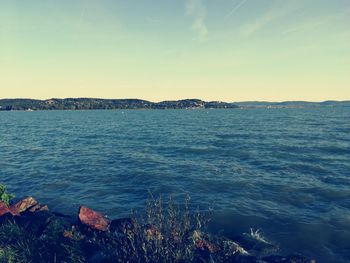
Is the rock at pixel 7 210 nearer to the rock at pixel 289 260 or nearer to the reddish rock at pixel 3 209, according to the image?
the reddish rock at pixel 3 209

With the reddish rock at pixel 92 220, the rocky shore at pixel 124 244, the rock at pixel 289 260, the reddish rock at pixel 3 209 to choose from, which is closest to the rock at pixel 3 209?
the reddish rock at pixel 3 209

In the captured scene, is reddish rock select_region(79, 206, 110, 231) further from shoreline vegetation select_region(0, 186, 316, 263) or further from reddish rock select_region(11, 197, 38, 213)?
reddish rock select_region(11, 197, 38, 213)

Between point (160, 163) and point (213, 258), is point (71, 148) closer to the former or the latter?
point (160, 163)

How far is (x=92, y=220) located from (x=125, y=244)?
381 cm

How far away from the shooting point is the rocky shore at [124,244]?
8.70m

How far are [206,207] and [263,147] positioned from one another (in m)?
21.8

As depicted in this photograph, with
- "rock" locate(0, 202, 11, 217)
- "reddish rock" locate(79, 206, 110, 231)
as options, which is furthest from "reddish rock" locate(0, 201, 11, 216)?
"reddish rock" locate(79, 206, 110, 231)

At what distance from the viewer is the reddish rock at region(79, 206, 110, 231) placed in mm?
11591

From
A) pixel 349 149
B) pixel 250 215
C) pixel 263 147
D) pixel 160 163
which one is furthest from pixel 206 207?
pixel 349 149

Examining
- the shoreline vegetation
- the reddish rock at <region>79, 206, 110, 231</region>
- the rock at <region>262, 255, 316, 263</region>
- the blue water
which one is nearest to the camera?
the shoreline vegetation

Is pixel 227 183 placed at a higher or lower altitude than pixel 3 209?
lower

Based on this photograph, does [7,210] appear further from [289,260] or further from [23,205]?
[289,260]

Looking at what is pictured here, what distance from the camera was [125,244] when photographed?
8812 mm

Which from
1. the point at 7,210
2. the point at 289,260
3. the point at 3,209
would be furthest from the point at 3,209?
the point at 289,260
